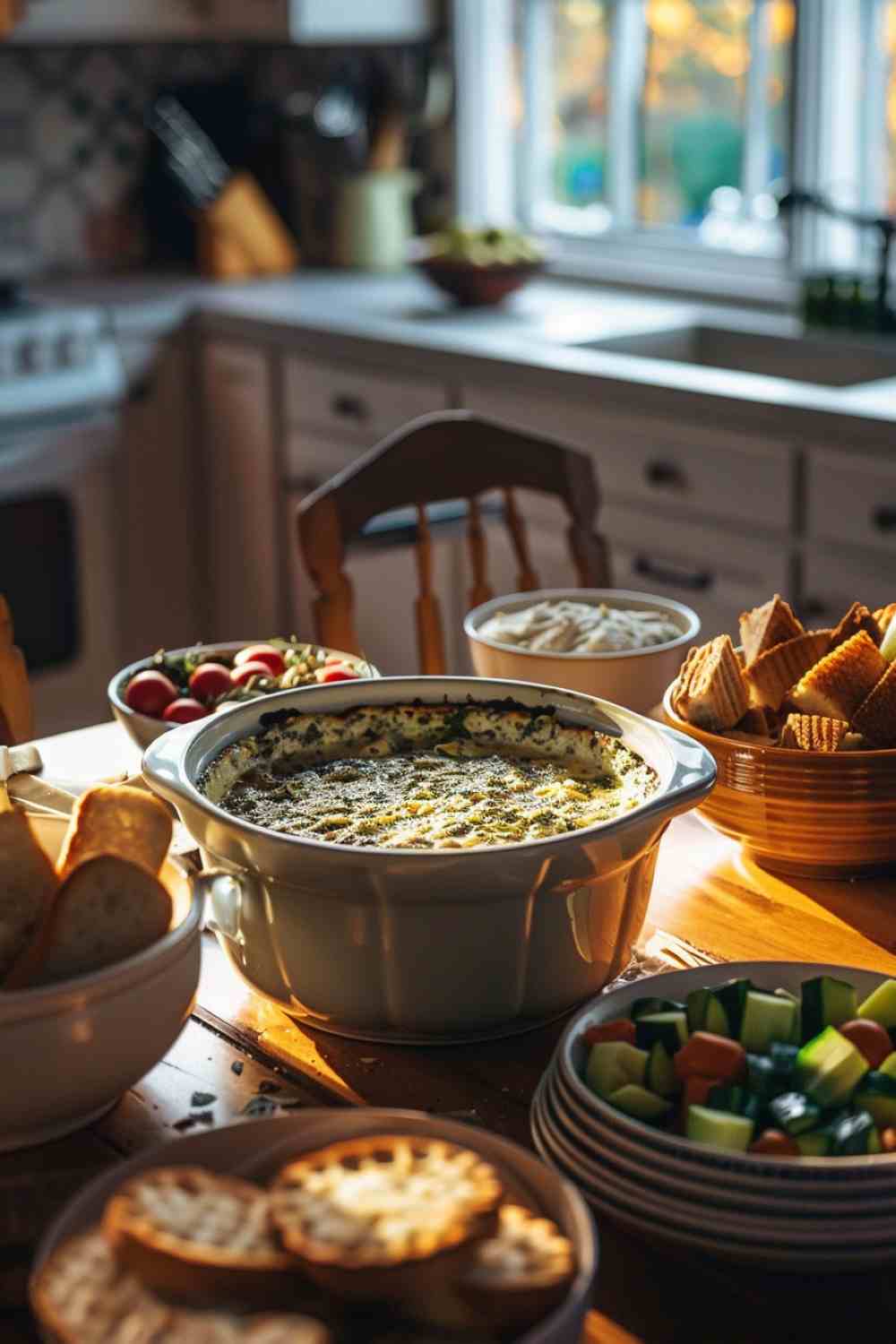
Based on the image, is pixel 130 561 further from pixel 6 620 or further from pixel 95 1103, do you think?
pixel 95 1103

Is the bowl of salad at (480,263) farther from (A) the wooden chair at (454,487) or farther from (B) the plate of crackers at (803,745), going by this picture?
(B) the plate of crackers at (803,745)

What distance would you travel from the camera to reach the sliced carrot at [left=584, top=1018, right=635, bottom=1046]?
850 mm

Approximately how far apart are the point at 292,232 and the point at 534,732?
337 centimetres

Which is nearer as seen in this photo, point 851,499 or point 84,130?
point 851,499

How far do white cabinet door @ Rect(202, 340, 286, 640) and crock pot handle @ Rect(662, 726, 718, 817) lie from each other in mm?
2614

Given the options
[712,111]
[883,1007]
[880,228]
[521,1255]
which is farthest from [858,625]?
[712,111]

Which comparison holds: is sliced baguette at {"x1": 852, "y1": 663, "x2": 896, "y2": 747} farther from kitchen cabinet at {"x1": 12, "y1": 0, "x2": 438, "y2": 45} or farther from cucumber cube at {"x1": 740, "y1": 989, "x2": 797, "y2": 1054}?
kitchen cabinet at {"x1": 12, "y1": 0, "x2": 438, "y2": 45}

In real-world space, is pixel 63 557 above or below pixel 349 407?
below

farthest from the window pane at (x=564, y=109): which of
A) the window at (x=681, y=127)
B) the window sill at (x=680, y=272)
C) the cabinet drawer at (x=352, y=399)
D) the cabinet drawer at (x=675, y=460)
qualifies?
the cabinet drawer at (x=675, y=460)

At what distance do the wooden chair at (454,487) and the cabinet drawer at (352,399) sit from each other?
3.85 feet

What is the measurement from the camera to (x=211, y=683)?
134cm

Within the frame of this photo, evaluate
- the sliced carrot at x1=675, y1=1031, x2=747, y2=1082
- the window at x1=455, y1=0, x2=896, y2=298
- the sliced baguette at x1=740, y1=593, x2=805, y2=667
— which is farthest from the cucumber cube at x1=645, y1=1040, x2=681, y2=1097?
the window at x1=455, y1=0, x2=896, y2=298

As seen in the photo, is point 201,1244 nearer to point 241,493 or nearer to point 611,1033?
point 611,1033

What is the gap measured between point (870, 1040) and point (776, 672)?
0.45 metres
